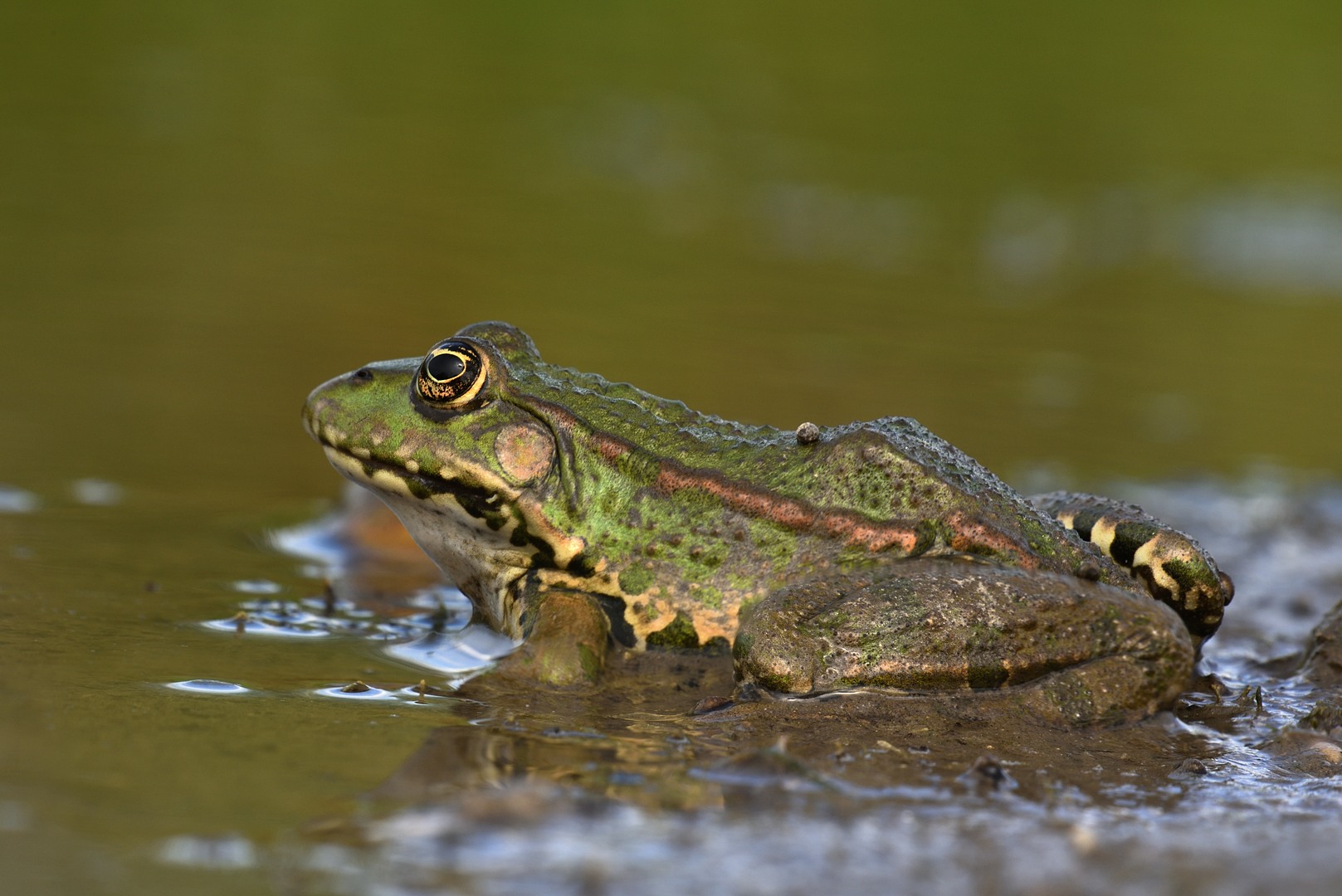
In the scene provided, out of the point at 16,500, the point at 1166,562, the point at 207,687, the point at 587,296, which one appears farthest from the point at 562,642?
the point at 587,296

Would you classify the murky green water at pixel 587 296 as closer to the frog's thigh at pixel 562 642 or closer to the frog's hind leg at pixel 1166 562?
the frog's thigh at pixel 562 642

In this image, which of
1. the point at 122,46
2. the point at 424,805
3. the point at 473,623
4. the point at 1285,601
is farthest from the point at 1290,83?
the point at 424,805

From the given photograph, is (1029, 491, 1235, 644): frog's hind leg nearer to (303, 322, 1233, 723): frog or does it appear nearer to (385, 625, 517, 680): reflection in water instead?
(303, 322, 1233, 723): frog

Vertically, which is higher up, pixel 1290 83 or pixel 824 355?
pixel 1290 83

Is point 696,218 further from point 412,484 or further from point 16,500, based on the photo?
point 412,484

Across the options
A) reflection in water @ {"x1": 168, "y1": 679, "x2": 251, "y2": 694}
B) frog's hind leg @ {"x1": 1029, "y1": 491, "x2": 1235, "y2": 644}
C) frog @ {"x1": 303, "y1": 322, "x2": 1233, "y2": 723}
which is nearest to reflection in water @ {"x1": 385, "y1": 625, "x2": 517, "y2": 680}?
frog @ {"x1": 303, "y1": 322, "x2": 1233, "y2": 723}

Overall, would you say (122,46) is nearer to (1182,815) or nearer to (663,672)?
(663,672)

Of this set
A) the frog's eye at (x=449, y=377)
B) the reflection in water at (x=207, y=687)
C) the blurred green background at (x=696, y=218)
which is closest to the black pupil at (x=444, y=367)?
the frog's eye at (x=449, y=377)
